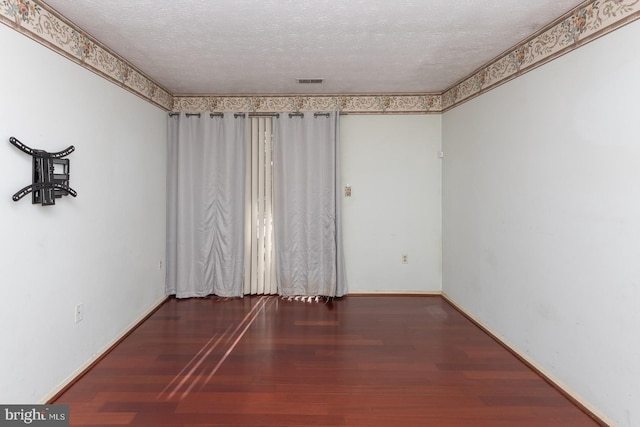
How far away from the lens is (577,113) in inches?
91.7

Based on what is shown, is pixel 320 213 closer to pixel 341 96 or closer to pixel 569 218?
pixel 341 96

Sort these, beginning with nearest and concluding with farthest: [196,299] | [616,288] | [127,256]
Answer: [616,288] → [127,256] → [196,299]

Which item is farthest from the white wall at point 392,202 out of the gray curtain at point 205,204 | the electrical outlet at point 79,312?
the electrical outlet at point 79,312

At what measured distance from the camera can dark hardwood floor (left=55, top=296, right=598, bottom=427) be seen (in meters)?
2.18

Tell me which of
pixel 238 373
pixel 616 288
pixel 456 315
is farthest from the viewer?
pixel 456 315

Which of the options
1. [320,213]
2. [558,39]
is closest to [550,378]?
[558,39]

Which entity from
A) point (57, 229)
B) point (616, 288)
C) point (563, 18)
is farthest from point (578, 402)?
point (57, 229)

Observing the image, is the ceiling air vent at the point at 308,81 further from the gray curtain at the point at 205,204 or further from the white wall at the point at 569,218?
the white wall at the point at 569,218

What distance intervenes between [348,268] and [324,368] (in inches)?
77.8

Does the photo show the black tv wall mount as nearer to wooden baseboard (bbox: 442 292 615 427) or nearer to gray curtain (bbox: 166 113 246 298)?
gray curtain (bbox: 166 113 246 298)

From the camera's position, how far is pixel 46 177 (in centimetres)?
223

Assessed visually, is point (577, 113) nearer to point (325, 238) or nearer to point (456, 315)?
point (456, 315)

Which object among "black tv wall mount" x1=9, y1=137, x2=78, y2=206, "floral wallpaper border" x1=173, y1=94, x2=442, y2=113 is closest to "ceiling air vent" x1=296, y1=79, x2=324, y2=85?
"floral wallpaper border" x1=173, y1=94, x2=442, y2=113

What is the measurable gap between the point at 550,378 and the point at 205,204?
3798 millimetres
